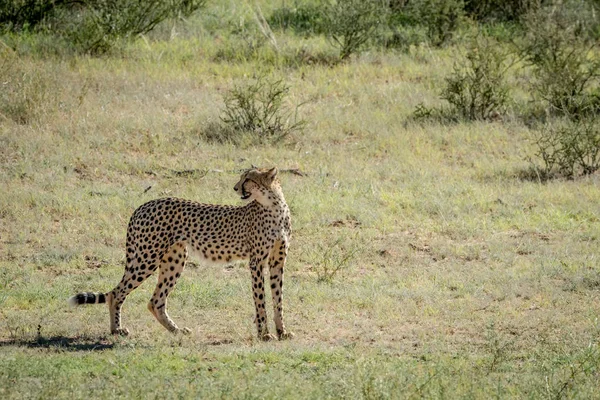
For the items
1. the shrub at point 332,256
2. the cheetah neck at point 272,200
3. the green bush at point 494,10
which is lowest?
the green bush at point 494,10

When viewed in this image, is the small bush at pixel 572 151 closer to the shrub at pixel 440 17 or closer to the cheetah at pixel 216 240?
the shrub at pixel 440 17

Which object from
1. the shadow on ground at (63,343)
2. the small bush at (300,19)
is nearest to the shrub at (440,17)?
the small bush at (300,19)

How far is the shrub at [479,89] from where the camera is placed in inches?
586

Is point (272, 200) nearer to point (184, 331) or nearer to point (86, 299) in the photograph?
point (184, 331)

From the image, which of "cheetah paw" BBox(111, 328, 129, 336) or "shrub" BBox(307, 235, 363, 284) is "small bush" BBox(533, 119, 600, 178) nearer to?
"shrub" BBox(307, 235, 363, 284)

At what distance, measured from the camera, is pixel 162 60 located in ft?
54.1

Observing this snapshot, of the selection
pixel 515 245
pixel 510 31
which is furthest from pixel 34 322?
pixel 510 31

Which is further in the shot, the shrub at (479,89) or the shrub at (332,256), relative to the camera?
the shrub at (479,89)

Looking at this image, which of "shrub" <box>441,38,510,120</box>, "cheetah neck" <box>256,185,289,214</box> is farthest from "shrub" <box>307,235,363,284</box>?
"shrub" <box>441,38,510,120</box>

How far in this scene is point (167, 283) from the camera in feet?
27.5

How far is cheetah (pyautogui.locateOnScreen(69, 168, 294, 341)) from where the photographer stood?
8.14m

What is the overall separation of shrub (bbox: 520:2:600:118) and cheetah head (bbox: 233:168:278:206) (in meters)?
6.60

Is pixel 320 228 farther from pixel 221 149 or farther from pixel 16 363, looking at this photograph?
pixel 16 363

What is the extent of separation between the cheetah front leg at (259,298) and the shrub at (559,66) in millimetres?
6708
